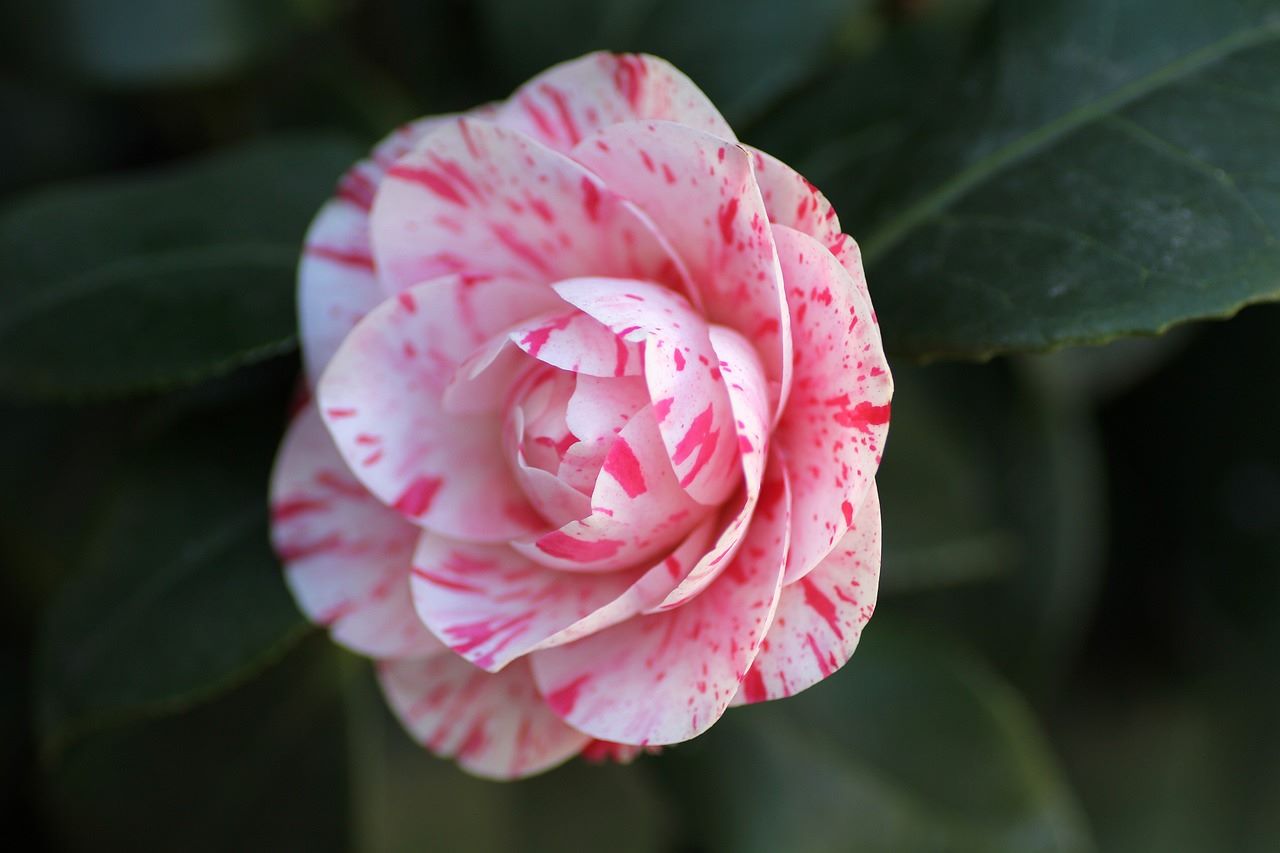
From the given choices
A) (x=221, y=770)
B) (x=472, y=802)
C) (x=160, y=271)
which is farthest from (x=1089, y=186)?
(x=221, y=770)

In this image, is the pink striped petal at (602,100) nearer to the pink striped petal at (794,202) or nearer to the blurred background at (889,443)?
the pink striped petal at (794,202)

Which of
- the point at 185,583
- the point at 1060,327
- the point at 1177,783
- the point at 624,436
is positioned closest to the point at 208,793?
the point at 185,583

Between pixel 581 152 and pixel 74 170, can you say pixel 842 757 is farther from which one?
pixel 74 170

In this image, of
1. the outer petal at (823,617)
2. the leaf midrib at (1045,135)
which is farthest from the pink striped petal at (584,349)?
the leaf midrib at (1045,135)

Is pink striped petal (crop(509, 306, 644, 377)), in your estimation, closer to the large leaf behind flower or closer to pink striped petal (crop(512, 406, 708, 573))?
pink striped petal (crop(512, 406, 708, 573))

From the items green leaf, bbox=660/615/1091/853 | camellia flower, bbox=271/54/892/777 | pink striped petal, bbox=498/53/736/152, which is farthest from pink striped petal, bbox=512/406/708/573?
green leaf, bbox=660/615/1091/853

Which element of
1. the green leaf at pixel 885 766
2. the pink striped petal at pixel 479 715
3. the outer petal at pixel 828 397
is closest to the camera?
the outer petal at pixel 828 397

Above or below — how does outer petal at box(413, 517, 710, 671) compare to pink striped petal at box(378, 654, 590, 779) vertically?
above

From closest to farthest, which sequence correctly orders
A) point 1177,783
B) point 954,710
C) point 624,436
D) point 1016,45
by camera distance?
point 624,436
point 1016,45
point 954,710
point 1177,783
